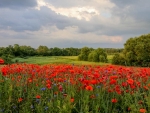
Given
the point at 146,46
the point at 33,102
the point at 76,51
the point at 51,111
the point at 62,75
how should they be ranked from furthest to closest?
the point at 76,51 < the point at 146,46 < the point at 62,75 < the point at 33,102 < the point at 51,111

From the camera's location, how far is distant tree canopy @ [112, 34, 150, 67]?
2039 inches

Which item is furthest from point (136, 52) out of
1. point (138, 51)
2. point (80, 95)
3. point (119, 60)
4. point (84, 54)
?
point (80, 95)

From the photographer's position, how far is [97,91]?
5457 millimetres

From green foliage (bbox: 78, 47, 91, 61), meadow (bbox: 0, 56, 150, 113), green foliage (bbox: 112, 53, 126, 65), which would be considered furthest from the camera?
green foliage (bbox: 78, 47, 91, 61)

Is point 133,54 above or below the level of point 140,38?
below

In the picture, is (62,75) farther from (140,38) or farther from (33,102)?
(140,38)

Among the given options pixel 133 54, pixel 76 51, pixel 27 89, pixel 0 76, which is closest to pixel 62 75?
pixel 27 89

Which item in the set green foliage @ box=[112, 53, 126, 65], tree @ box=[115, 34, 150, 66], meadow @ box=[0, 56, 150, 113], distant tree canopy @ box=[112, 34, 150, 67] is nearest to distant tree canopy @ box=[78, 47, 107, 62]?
green foliage @ box=[112, 53, 126, 65]

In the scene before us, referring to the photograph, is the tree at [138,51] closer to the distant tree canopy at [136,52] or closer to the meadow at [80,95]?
the distant tree canopy at [136,52]

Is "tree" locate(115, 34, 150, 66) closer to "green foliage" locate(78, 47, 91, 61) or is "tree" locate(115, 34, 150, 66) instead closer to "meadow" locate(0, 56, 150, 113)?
"green foliage" locate(78, 47, 91, 61)

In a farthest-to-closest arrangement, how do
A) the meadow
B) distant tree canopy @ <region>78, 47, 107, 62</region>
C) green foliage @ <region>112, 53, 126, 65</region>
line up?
1. distant tree canopy @ <region>78, 47, 107, 62</region>
2. green foliage @ <region>112, 53, 126, 65</region>
3. the meadow

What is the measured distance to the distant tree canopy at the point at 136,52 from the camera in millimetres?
51781

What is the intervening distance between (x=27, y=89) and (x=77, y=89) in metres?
1.71

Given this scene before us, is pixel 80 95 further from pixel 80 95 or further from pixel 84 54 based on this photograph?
pixel 84 54
